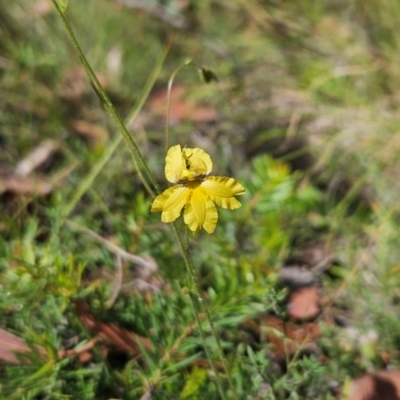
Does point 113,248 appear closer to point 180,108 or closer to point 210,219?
point 210,219

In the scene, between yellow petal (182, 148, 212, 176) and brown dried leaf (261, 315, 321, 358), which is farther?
brown dried leaf (261, 315, 321, 358)

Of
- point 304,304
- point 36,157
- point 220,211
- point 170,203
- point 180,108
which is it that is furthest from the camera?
point 180,108

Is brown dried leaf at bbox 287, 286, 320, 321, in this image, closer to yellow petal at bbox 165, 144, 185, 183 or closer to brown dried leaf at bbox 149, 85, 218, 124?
yellow petal at bbox 165, 144, 185, 183

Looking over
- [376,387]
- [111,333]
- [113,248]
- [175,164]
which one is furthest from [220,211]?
[175,164]

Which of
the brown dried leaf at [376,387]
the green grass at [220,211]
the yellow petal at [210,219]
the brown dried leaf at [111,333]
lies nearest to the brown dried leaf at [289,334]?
the green grass at [220,211]

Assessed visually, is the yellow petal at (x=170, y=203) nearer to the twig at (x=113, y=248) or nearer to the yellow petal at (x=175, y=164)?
the yellow petal at (x=175, y=164)

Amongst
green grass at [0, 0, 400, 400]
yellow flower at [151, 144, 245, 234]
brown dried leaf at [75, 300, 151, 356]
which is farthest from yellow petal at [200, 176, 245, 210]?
brown dried leaf at [75, 300, 151, 356]
